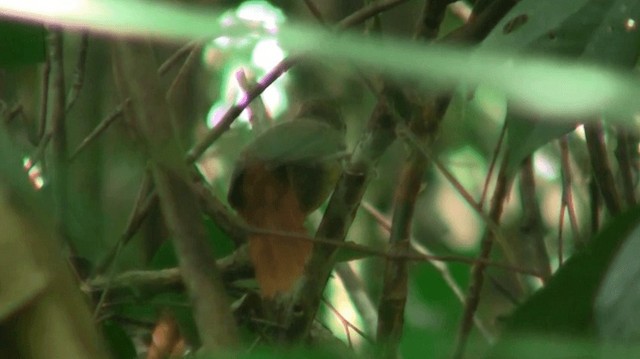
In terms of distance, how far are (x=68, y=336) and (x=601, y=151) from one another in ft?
1.94

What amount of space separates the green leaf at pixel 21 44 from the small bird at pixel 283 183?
0.61ft

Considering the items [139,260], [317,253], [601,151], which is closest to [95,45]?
[139,260]

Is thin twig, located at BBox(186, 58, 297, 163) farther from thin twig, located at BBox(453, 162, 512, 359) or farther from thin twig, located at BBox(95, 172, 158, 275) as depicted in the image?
thin twig, located at BBox(453, 162, 512, 359)

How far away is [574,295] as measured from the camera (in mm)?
461

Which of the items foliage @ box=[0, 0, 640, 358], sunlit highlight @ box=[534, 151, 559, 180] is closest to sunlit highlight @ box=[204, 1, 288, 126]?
foliage @ box=[0, 0, 640, 358]

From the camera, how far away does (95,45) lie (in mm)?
988

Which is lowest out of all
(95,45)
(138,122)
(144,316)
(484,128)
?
(484,128)

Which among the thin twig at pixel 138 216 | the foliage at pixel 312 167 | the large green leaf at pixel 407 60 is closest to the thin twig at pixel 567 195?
the foliage at pixel 312 167

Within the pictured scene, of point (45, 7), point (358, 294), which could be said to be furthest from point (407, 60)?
point (358, 294)

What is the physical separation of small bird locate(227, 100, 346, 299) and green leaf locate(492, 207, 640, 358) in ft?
1.08

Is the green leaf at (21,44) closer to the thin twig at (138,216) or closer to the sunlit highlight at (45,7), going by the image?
the thin twig at (138,216)

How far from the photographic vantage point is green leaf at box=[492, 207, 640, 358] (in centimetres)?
43

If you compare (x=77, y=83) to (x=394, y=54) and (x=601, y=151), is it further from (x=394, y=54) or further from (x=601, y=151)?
(x=394, y=54)

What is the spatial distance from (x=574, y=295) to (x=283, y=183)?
402 mm
